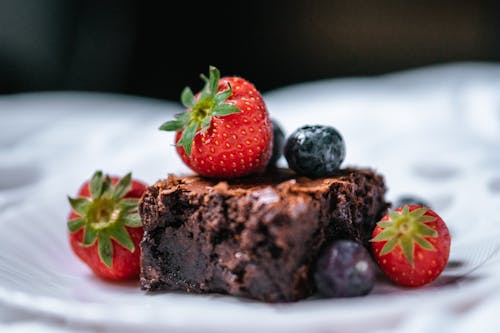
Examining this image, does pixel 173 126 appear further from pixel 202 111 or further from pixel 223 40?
pixel 223 40

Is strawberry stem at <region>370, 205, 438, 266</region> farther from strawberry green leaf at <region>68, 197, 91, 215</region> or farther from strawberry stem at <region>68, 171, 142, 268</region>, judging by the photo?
strawberry green leaf at <region>68, 197, 91, 215</region>

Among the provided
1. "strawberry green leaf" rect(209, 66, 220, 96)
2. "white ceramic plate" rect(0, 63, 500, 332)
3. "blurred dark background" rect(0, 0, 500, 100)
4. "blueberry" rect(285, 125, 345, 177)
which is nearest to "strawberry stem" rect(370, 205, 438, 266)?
"white ceramic plate" rect(0, 63, 500, 332)

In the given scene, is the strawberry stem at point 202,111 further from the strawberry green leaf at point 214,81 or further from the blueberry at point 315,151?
the blueberry at point 315,151

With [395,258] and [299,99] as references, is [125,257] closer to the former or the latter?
[395,258]

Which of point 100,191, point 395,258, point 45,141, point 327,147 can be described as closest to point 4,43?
point 45,141

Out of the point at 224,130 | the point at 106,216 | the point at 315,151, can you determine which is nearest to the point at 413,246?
the point at 315,151

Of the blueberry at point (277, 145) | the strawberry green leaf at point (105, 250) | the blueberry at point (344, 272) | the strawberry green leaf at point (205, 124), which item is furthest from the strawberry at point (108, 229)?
the blueberry at point (344, 272)

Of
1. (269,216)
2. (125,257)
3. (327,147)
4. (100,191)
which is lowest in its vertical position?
(125,257)
